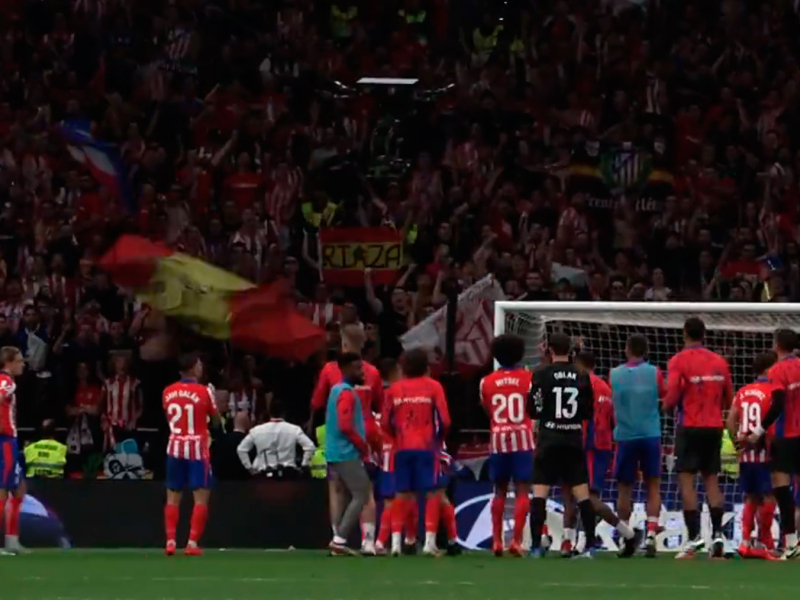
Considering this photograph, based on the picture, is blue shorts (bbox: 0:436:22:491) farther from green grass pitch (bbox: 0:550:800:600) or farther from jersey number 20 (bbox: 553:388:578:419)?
jersey number 20 (bbox: 553:388:578:419)

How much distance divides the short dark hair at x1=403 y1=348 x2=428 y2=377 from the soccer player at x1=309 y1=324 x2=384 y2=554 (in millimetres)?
457

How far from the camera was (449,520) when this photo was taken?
18062 mm

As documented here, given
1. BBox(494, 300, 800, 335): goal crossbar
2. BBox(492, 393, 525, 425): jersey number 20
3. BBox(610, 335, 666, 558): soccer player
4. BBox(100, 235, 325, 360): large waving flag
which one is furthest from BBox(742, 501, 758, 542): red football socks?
BBox(100, 235, 325, 360): large waving flag

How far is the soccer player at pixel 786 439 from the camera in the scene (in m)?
17.2

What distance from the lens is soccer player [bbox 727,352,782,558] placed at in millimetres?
17312

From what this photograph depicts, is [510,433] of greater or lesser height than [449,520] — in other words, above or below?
above

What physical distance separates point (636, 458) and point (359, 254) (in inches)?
286

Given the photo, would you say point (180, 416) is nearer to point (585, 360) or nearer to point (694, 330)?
point (585, 360)

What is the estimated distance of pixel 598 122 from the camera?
2611 cm

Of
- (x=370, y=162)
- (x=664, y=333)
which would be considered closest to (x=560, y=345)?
(x=664, y=333)

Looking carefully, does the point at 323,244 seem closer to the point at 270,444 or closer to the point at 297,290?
the point at 297,290

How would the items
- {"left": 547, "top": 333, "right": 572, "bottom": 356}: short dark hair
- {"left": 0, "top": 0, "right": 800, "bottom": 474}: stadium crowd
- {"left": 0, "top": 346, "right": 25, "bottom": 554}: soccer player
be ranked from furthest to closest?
1. {"left": 0, "top": 0, "right": 800, "bottom": 474}: stadium crowd
2. {"left": 0, "top": 346, "right": 25, "bottom": 554}: soccer player
3. {"left": 547, "top": 333, "right": 572, "bottom": 356}: short dark hair

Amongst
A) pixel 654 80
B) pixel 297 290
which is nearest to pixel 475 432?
pixel 297 290

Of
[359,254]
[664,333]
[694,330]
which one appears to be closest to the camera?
[694,330]
